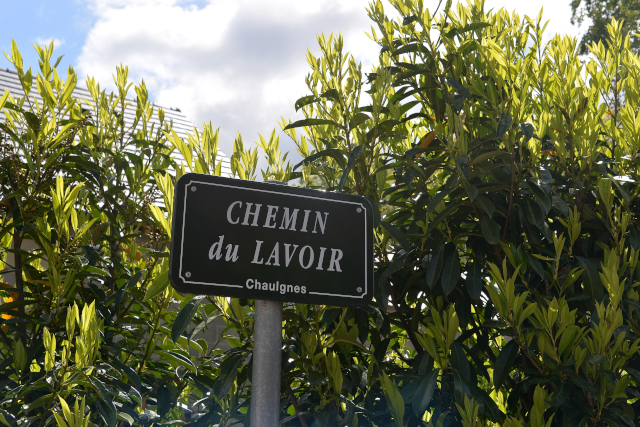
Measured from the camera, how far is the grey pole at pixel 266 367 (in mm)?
1269

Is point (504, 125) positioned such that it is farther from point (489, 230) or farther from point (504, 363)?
point (504, 363)

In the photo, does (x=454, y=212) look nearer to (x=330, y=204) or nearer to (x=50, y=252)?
(x=330, y=204)

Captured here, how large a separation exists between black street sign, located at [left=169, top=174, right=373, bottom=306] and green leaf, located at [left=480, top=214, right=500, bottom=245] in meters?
0.51

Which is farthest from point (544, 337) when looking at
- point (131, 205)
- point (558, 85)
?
point (131, 205)

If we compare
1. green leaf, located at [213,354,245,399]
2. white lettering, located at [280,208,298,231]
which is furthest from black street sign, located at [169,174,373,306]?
green leaf, located at [213,354,245,399]

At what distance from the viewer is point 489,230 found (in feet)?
5.87

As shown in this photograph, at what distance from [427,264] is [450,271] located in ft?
0.32

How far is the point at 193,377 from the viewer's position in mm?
2119

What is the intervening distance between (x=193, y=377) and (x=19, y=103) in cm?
149

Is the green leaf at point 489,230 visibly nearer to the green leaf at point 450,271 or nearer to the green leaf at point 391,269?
the green leaf at point 450,271

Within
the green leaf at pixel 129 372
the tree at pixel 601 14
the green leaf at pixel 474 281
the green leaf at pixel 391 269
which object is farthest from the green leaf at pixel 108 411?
the tree at pixel 601 14

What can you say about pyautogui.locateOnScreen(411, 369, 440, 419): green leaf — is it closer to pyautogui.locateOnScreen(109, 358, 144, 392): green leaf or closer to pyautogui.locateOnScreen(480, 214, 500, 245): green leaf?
pyautogui.locateOnScreen(480, 214, 500, 245): green leaf

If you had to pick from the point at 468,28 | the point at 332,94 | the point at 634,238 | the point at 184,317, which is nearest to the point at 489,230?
the point at 634,238

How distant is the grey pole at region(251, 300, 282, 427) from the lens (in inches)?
49.9
